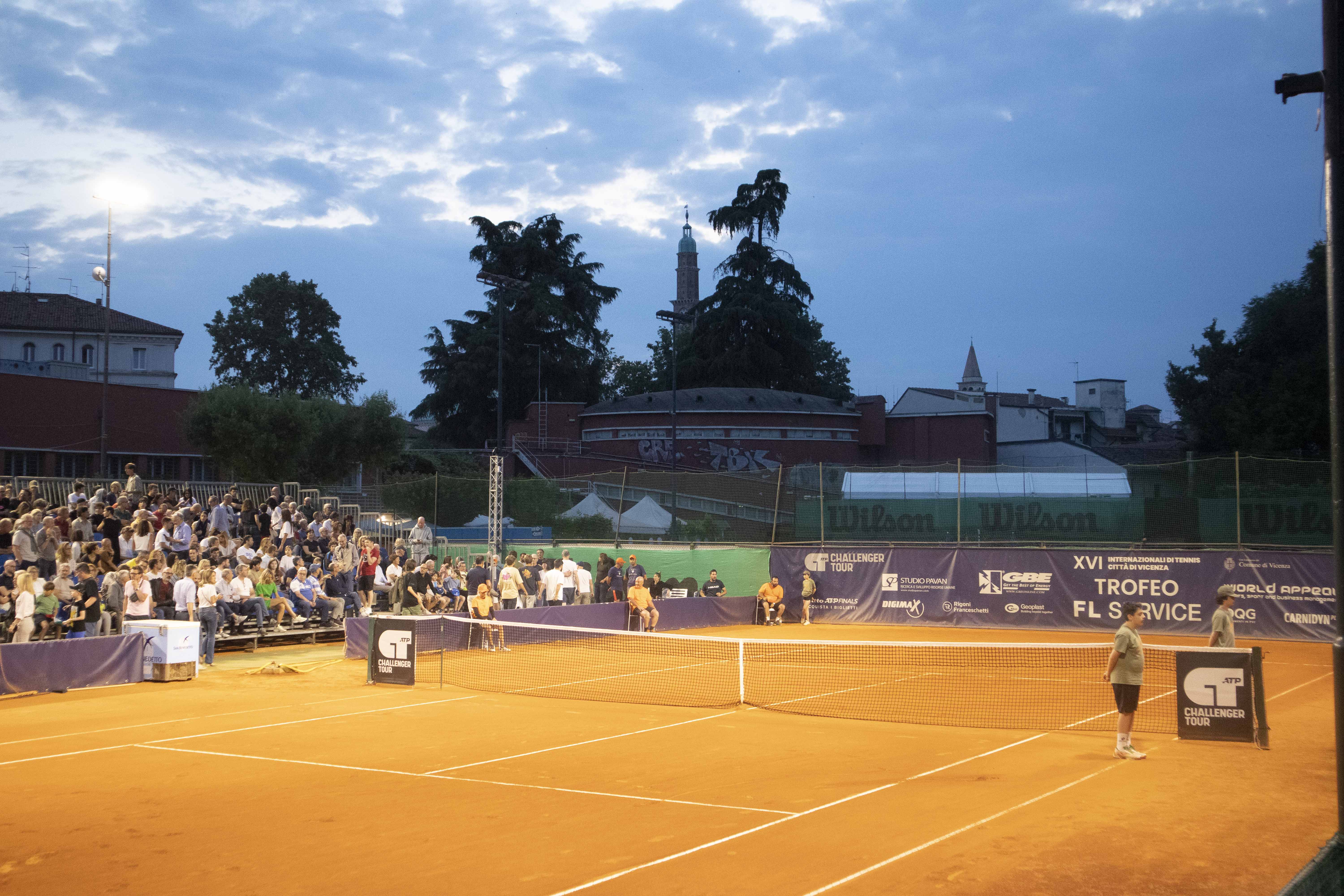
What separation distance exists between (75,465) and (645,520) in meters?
23.1

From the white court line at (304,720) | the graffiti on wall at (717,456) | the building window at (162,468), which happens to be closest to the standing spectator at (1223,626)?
the white court line at (304,720)

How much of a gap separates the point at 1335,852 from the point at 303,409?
4518cm

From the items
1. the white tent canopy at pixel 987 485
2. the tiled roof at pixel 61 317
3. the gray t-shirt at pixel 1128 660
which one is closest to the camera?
the gray t-shirt at pixel 1128 660

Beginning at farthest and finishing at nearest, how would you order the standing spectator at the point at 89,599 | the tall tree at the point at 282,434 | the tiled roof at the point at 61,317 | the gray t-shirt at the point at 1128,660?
the tiled roof at the point at 61,317 → the tall tree at the point at 282,434 → the standing spectator at the point at 89,599 → the gray t-shirt at the point at 1128,660

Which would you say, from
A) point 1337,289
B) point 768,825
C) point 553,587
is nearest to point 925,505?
point 553,587

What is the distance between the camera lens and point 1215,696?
41.5 ft

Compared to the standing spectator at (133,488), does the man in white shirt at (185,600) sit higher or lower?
lower

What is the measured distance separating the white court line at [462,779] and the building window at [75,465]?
3212 centimetres

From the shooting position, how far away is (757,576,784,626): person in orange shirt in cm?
3089

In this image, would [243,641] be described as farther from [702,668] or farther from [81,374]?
[81,374]

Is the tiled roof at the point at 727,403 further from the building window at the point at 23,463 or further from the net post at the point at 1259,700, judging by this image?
the net post at the point at 1259,700

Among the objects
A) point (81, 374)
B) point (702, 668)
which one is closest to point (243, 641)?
point (702, 668)

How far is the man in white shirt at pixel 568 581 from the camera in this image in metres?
27.3

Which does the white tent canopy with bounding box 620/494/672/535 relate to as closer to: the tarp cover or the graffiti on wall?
the tarp cover
